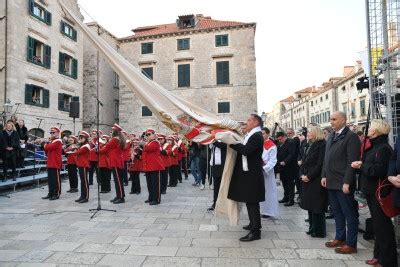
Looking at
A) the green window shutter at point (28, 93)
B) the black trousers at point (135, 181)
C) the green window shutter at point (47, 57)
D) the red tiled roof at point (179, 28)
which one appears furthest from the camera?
the red tiled roof at point (179, 28)

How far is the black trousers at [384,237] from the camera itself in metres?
3.88

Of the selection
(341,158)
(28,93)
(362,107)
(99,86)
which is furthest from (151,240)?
(362,107)

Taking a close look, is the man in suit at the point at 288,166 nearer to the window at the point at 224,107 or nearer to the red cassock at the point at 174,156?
the red cassock at the point at 174,156

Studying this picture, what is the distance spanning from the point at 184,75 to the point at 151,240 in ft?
96.2

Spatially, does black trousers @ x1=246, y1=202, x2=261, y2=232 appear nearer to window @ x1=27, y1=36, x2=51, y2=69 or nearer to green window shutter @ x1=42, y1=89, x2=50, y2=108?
window @ x1=27, y1=36, x2=51, y2=69

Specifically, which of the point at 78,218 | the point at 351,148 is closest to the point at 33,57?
the point at 78,218

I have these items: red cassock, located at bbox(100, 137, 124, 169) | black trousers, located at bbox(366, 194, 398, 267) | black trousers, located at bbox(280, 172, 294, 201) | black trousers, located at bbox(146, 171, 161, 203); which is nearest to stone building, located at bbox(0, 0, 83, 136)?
red cassock, located at bbox(100, 137, 124, 169)

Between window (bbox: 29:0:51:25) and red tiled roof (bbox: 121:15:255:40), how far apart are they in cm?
1185

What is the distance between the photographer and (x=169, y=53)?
33.8 meters

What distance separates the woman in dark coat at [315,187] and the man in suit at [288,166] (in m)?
2.79

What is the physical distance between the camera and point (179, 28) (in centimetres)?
3447

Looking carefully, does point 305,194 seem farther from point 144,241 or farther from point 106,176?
point 106,176

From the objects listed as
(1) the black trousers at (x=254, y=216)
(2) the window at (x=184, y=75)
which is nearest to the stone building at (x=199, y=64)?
(2) the window at (x=184, y=75)

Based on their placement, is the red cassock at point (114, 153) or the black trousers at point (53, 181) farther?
the black trousers at point (53, 181)
